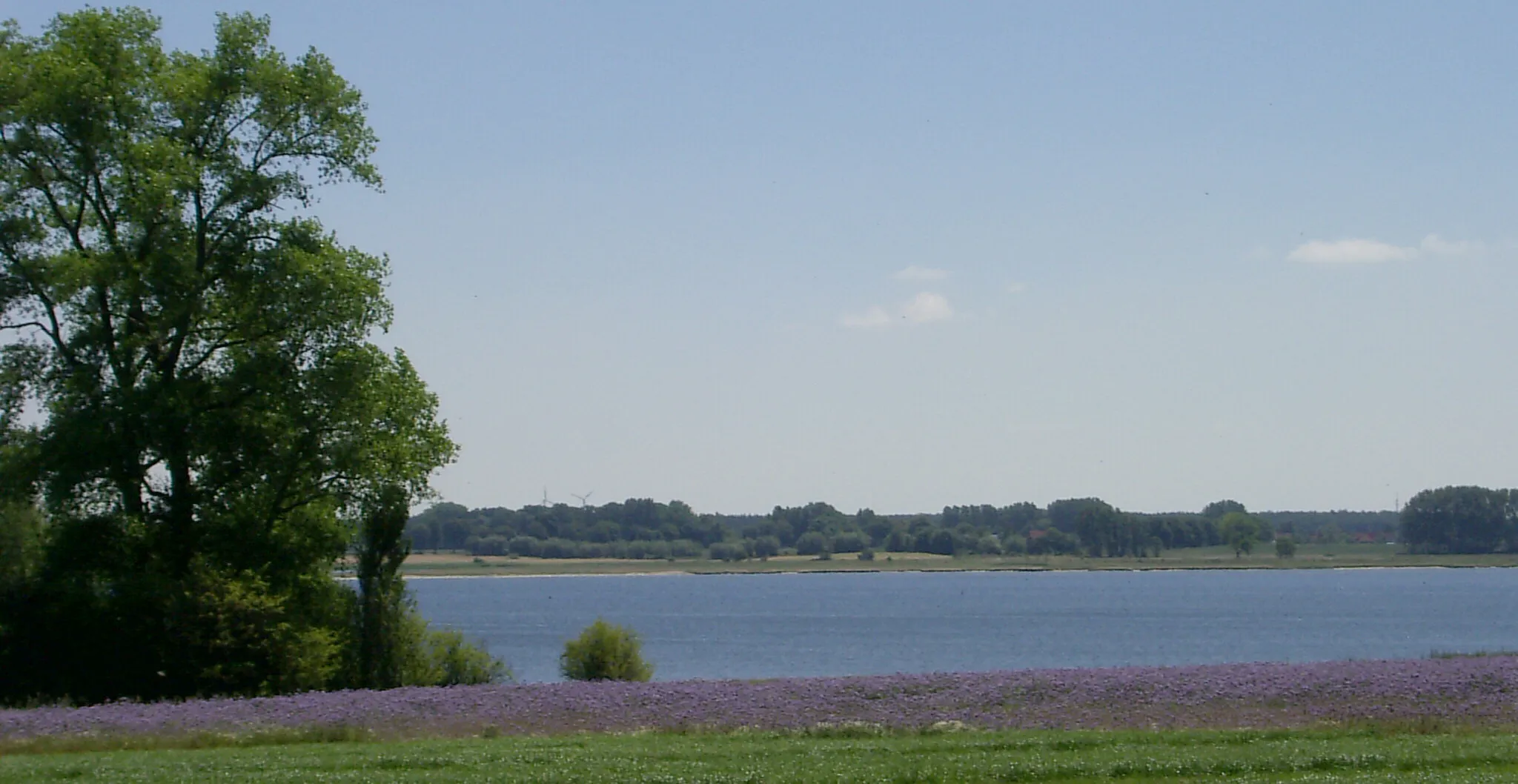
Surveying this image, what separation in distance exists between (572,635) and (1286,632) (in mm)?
50594

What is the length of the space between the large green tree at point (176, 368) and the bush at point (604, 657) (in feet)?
18.8

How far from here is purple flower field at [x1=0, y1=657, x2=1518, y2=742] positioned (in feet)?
72.0

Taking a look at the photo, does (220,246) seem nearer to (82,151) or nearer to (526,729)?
(82,151)

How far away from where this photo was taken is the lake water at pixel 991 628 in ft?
238

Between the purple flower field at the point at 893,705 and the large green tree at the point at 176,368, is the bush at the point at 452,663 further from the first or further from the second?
the purple flower field at the point at 893,705

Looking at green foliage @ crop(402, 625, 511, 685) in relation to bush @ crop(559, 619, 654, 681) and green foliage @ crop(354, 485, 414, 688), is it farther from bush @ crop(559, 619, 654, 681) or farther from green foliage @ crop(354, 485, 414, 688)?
bush @ crop(559, 619, 654, 681)

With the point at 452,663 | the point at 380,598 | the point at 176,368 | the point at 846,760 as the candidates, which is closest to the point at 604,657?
the point at 452,663

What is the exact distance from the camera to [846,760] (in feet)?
59.6

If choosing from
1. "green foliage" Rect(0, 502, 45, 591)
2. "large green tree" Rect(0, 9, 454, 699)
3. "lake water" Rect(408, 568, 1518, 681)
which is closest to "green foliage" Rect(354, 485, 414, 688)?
"large green tree" Rect(0, 9, 454, 699)

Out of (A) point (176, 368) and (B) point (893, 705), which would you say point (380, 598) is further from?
(B) point (893, 705)

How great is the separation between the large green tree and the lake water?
25036mm

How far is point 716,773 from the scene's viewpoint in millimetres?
17031

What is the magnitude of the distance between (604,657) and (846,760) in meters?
19.6

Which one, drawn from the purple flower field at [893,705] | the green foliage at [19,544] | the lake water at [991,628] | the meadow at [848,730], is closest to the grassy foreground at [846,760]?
the meadow at [848,730]
